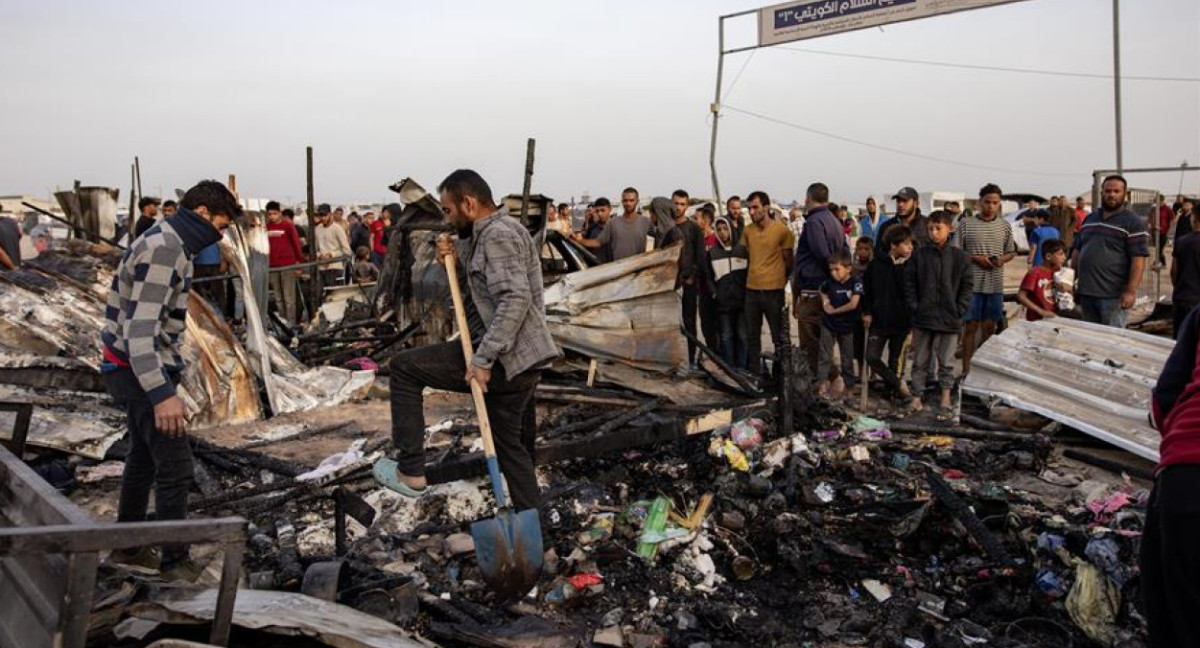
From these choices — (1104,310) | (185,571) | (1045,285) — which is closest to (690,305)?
(1045,285)

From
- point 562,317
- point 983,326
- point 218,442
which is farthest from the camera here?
point 983,326

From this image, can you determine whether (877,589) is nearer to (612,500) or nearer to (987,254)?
(612,500)

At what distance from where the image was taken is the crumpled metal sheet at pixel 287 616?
2.55m

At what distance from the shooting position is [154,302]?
379cm

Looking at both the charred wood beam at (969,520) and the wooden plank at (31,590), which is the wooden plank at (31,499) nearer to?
the wooden plank at (31,590)

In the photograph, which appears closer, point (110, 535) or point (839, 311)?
point (110, 535)

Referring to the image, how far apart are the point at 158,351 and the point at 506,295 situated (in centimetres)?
160

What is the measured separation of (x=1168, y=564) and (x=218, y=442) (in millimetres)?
6510

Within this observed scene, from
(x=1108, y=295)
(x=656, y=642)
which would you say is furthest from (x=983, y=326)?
(x=656, y=642)

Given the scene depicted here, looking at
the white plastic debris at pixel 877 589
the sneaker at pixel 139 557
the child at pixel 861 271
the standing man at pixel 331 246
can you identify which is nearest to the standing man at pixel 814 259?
the child at pixel 861 271

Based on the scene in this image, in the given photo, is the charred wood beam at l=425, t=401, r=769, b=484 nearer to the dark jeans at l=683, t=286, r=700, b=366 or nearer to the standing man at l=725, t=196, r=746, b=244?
the dark jeans at l=683, t=286, r=700, b=366

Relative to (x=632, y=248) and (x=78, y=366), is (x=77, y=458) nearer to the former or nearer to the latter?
(x=78, y=366)

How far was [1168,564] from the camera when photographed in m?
2.58

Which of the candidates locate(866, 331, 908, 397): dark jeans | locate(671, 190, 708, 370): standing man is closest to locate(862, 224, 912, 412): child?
locate(866, 331, 908, 397): dark jeans
